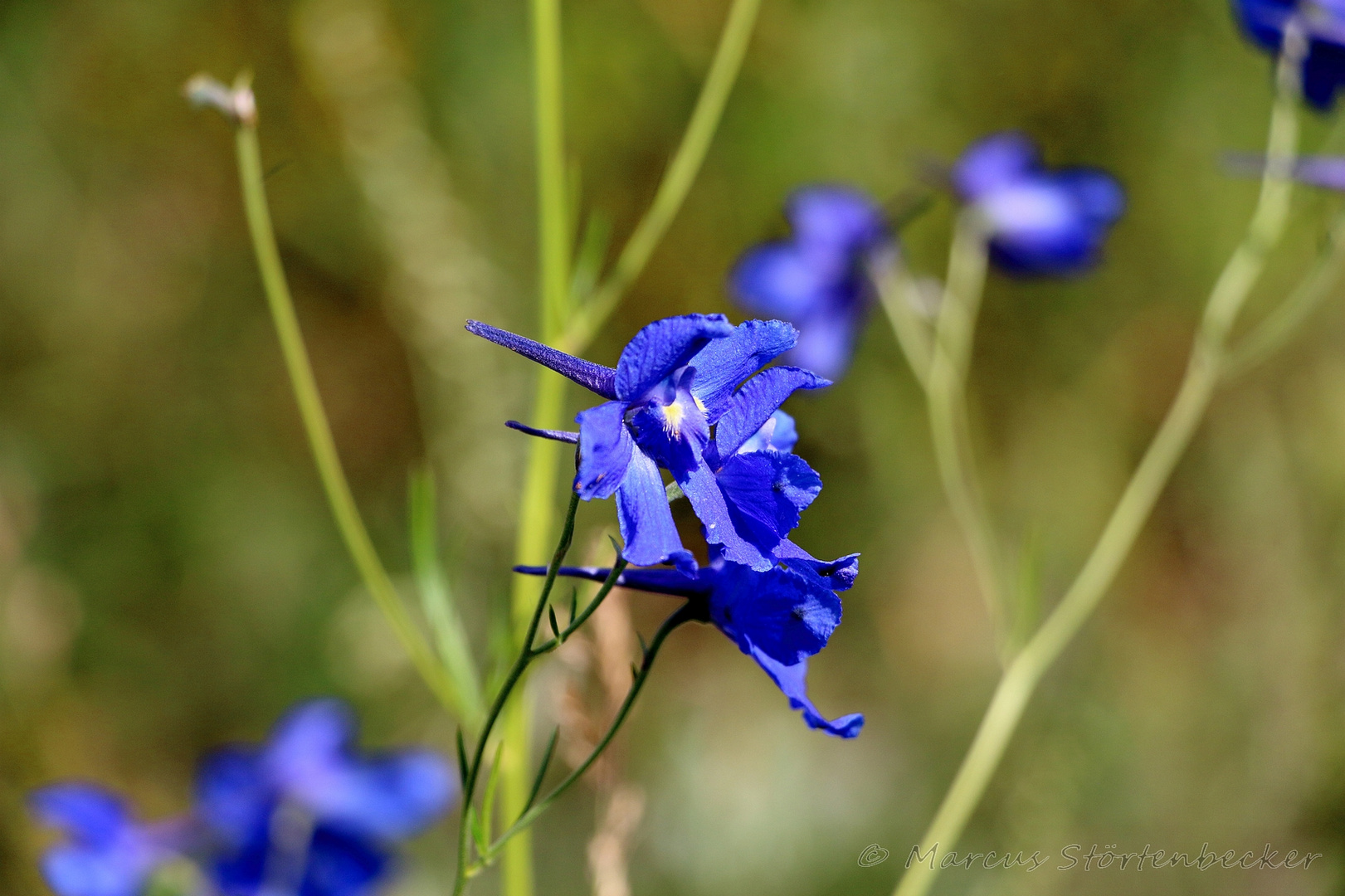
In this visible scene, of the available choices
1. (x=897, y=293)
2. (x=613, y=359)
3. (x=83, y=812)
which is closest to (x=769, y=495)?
(x=83, y=812)

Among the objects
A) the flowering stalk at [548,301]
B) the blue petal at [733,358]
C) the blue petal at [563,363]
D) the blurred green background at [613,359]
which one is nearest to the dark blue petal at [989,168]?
the flowering stalk at [548,301]

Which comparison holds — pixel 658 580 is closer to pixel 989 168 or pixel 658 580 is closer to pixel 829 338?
pixel 829 338

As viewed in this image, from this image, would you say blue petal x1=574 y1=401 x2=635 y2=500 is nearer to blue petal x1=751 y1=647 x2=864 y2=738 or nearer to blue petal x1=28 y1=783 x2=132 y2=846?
blue petal x1=751 y1=647 x2=864 y2=738

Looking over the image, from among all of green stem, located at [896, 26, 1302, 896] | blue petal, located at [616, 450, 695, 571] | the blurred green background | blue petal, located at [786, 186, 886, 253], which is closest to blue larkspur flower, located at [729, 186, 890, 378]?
blue petal, located at [786, 186, 886, 253]

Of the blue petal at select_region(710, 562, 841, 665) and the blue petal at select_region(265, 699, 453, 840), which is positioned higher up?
the blue petal at select_region(265, 699, 453, 840)

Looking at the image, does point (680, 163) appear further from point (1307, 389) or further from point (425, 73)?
point (1307, 389)

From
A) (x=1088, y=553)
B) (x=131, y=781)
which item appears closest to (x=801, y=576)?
(x=131, y=781)
